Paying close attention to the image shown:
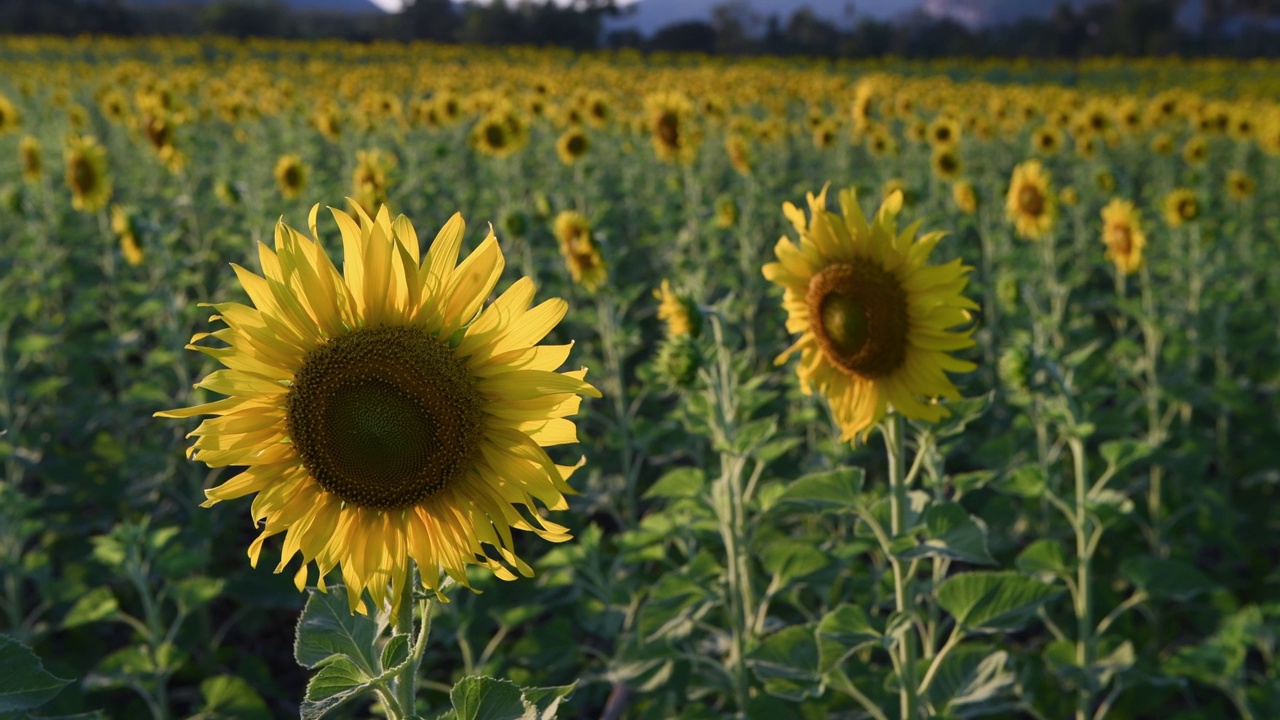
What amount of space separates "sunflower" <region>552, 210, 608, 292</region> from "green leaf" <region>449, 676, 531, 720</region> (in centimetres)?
358

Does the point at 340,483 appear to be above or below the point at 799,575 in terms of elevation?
above

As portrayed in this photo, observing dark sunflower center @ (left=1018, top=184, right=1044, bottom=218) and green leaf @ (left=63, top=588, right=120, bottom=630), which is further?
dark sunflower center @ (left=1018, top=184, right=1044, bottom=218)

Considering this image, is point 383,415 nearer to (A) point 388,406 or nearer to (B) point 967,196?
(A) point 388,406

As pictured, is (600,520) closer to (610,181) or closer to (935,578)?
(935,578)

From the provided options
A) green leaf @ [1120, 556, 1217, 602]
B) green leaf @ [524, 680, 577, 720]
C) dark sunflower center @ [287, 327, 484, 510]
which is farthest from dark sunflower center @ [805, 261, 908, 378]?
green leaf @ [524, 680, 577, 720]

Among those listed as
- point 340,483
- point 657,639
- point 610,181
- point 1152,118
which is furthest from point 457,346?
point 1152,118

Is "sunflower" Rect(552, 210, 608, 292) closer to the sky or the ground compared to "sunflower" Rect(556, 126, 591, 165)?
closer to the ground

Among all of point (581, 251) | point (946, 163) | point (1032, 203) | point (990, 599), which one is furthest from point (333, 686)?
point (946, 163)

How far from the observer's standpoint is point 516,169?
9328 millimetres

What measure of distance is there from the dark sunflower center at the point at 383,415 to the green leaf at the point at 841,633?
1.12 m

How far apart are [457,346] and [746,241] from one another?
478 cm

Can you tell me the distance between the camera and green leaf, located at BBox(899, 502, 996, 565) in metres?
2.20

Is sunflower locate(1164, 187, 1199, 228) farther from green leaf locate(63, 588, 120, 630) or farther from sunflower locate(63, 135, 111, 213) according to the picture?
sunflower locate(63, 135, 111, 213)

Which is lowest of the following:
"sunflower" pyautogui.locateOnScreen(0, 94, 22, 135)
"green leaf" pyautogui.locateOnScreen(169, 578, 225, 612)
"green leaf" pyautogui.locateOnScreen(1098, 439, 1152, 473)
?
"green leaf" pyautogui.locateOnScreen(169, 578, 225, 612)
